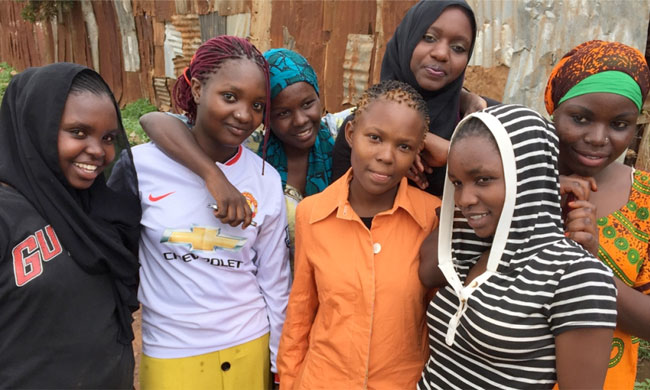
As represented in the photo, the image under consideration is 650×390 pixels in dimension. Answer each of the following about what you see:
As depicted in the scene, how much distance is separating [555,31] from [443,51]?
87.2 inches

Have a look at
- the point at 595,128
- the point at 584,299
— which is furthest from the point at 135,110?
the point at 584,299

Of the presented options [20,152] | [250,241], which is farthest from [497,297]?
[20,152]

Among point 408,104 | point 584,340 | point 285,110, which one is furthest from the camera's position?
point 285,110

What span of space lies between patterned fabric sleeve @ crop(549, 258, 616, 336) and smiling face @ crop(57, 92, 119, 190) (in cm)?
149

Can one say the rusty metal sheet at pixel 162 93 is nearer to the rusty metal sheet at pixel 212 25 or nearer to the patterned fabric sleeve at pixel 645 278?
the rusty metal sheet at pixel 212 25

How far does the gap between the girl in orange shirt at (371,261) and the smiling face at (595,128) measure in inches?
18.8

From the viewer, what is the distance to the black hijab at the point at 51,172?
59.9 inches

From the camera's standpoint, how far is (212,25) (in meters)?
6.69

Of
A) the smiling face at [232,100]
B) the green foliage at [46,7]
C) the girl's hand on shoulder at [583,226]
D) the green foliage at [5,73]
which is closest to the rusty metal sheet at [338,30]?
the smiling face at [232,100]

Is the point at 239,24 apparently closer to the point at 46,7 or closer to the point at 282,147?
the point at 282,147

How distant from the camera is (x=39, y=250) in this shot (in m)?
1.48

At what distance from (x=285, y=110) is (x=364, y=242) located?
773 millimetres

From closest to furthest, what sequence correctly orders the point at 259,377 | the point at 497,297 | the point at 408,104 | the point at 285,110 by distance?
1. the point at 497,297
2. the point at 408,104
3. the point at 259,377
4. the point at 285,110

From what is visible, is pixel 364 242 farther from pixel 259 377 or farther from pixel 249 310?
pixel 259 377
